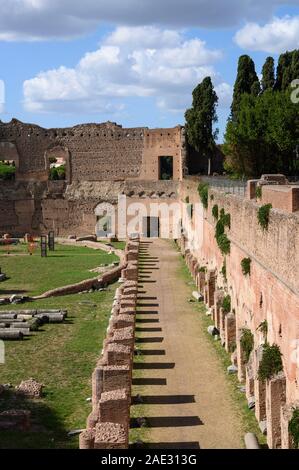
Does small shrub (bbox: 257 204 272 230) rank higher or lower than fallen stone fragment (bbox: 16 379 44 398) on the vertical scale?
higher

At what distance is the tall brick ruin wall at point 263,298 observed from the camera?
11047mm

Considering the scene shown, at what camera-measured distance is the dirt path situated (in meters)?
11.4

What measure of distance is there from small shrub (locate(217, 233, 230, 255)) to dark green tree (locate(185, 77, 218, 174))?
75.7 ft

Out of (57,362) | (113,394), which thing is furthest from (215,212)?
(113,394)

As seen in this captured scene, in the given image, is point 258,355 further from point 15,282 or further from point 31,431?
point 15,282

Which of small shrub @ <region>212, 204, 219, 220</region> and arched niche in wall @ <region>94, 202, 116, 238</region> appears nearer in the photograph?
small shrub @ <region>212, 204, 219, 220</region>

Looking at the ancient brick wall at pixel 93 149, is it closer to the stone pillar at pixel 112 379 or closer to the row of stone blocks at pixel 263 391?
the row of stone blocks at pixel 263 391

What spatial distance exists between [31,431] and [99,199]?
113ft

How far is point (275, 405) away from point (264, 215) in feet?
12.5

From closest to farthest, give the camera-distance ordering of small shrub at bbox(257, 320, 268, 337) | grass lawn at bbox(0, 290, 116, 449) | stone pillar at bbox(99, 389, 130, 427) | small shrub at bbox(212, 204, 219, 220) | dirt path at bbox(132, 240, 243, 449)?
stone pillar at bbox(99, 389, 130, 427) → dirt path at bbox(132, 240, 243, 449) → grass lawn at bbox(0, 290, 116, 449) → small shrub at bbox(257, 320, 268, 337) → small shrub at bbox(212, 204, 219, 220)

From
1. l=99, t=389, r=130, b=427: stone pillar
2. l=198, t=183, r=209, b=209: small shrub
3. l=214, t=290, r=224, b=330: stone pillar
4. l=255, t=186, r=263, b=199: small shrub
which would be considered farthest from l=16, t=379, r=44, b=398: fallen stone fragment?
l=198, t=183, r=209, b=209: small shrub

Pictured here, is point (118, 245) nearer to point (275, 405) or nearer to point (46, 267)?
point (46, 267)

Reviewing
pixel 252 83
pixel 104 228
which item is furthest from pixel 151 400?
pixel 104 228

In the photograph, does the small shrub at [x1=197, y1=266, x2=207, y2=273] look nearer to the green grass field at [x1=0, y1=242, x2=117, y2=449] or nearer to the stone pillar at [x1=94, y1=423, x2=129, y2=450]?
the green grass field at [x1=0, y1=242, x2=117, y2=449]
